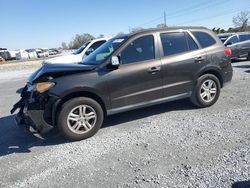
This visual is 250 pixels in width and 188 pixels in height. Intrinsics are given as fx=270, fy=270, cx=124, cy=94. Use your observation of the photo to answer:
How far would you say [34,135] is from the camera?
17.1 ft

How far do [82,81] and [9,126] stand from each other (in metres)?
2.37

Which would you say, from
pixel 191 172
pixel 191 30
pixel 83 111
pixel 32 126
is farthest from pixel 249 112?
pixel 32 126

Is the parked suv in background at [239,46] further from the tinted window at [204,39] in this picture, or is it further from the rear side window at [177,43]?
the rear side window at [177,43]

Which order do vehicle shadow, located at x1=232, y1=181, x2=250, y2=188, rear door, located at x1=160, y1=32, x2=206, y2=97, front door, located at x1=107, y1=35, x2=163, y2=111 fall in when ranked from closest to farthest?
vehicle shadow, located at x1=232, y1=181, x2=250, y2=188 < front door, located at x1=107, y1=35, x2=163, y2=111 < rear door, located at x1=160, y1=32, x2=206, y2=97

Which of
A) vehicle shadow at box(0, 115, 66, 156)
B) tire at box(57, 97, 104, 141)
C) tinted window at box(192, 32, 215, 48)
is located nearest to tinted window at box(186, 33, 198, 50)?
tinted window at box(192, 32, 215, 48)

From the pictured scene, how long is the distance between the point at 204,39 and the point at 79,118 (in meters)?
3.36

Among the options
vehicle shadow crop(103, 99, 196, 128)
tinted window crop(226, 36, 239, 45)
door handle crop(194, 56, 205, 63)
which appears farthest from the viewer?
tinted window crop(226, 36, 239, 45)

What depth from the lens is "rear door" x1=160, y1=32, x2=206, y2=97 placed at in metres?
5.55

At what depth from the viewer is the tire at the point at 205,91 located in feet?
19.3

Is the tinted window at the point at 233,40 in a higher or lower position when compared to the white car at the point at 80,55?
lower

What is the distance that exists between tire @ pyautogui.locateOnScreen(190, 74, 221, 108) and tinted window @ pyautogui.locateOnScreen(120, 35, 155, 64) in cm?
129

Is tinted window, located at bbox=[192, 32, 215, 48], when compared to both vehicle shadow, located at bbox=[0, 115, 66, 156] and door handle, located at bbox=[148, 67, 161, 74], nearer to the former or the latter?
door handle, located at bbox=[148, 67, 161, 74]

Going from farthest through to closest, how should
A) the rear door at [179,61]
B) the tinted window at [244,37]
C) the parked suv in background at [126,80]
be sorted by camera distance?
the tinted window at [244,37] < the rear door at [179,61] < the parked suv in background at [126,80]

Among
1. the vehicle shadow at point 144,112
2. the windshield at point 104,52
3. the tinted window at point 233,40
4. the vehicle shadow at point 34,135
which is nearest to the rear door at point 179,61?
the vehicle shadow at point 144,112
